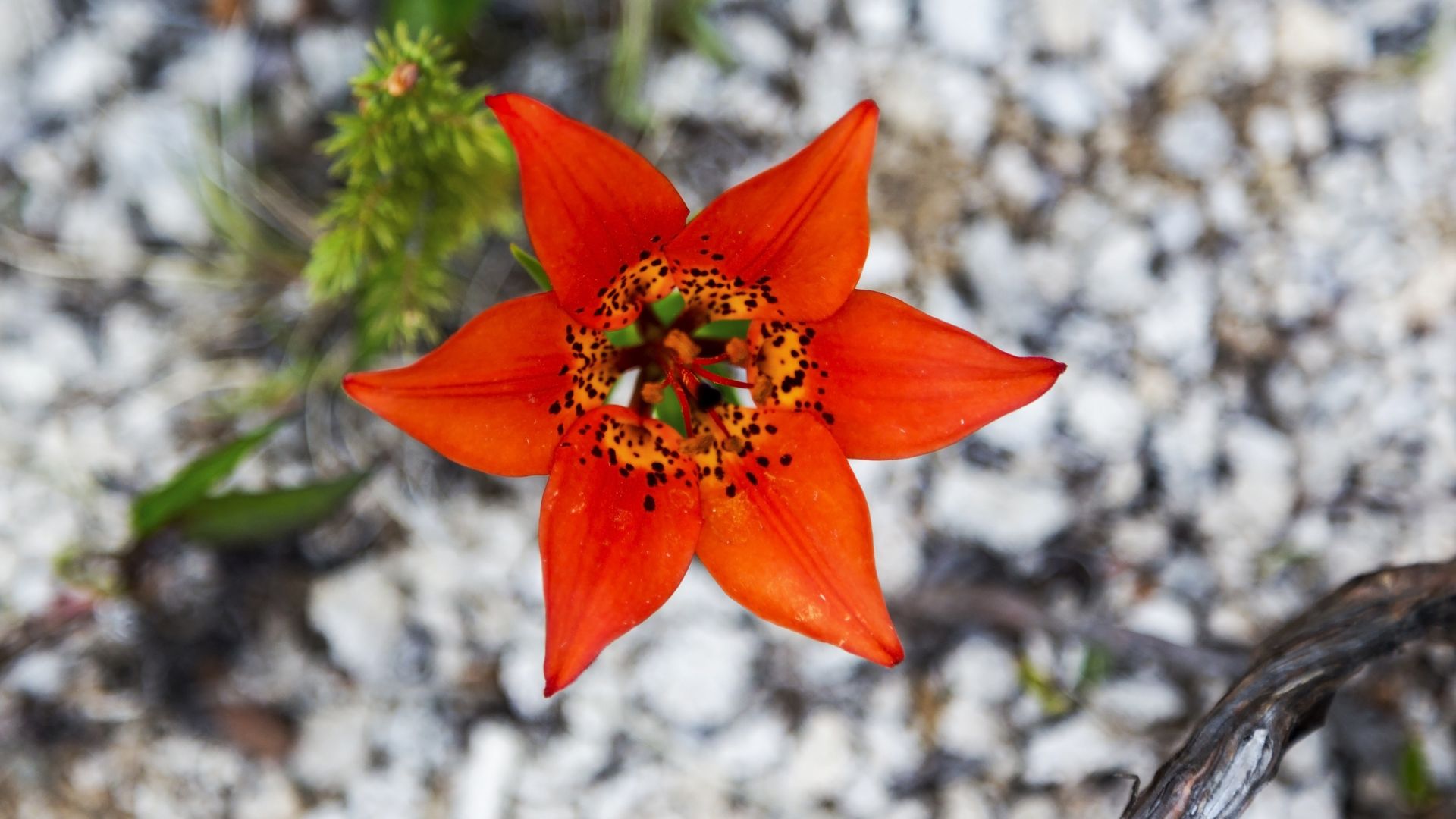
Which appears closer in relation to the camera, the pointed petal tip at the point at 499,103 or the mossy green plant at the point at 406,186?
the pointed petal tip at the point at 499,103

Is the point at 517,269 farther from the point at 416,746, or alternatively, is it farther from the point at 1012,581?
the point at 1012,581

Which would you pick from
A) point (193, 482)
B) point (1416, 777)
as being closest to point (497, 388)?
point (193, 482)

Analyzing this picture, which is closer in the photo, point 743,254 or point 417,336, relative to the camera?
point 743,254

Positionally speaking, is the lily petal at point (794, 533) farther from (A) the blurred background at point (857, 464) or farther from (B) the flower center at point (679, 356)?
(A) the blurred background at point (857, 464)

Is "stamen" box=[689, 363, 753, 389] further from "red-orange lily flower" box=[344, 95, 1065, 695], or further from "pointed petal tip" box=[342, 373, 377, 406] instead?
"pointed petal tip" box=[342, 373, 377, 406]

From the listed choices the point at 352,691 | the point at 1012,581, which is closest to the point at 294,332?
the point at 352,691

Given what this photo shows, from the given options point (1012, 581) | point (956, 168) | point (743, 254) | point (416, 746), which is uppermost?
point (743, 254)

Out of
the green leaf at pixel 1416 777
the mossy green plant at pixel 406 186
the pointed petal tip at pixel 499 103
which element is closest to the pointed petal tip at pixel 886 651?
the pointed petal tip at pixel 499 103

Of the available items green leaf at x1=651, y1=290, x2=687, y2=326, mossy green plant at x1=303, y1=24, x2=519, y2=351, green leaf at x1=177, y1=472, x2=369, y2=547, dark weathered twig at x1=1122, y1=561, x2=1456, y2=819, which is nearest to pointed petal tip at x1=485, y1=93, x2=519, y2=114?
mossy green plant at x1=303, y1=24, x2=519, y2=351
